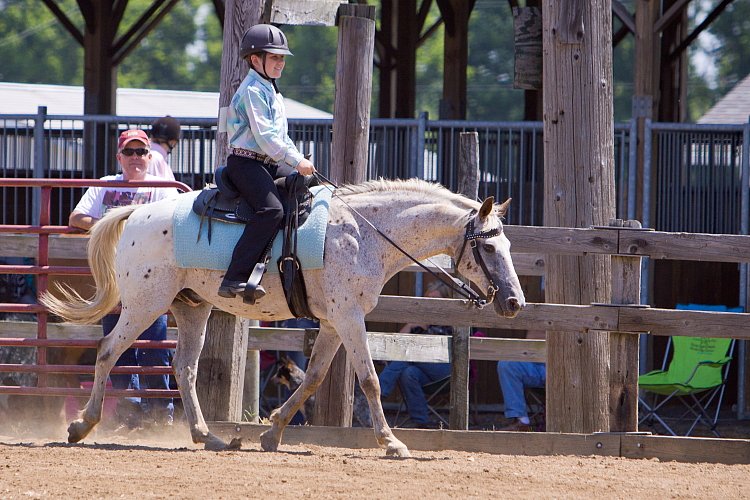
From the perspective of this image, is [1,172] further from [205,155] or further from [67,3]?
[67,3]

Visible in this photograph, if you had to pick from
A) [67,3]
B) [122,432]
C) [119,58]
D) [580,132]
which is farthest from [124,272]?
[67,3]

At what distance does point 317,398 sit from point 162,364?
107cm

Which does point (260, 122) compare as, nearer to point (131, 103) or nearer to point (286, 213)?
point (286, 213)

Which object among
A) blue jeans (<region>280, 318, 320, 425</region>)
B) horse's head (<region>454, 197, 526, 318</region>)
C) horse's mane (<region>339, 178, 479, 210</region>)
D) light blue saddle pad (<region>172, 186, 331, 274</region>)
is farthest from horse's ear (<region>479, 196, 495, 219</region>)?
blue jeans (<region>280, 318, 320, 425</region>)

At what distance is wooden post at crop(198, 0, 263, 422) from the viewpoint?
7.20 meters

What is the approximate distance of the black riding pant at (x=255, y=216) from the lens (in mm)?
6180

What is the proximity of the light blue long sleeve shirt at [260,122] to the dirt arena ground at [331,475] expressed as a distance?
1675 millimetres

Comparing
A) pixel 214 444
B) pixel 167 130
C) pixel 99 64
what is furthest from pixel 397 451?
pixel 99 64

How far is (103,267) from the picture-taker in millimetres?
6895

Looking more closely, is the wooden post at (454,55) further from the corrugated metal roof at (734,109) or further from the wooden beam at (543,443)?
the wooden beam at (543,443)

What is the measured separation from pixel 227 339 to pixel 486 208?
2114 millimetres

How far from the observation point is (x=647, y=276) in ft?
37.2

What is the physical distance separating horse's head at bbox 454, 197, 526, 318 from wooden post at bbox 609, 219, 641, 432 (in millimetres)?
914

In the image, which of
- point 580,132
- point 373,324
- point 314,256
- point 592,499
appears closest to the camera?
point 592,499
